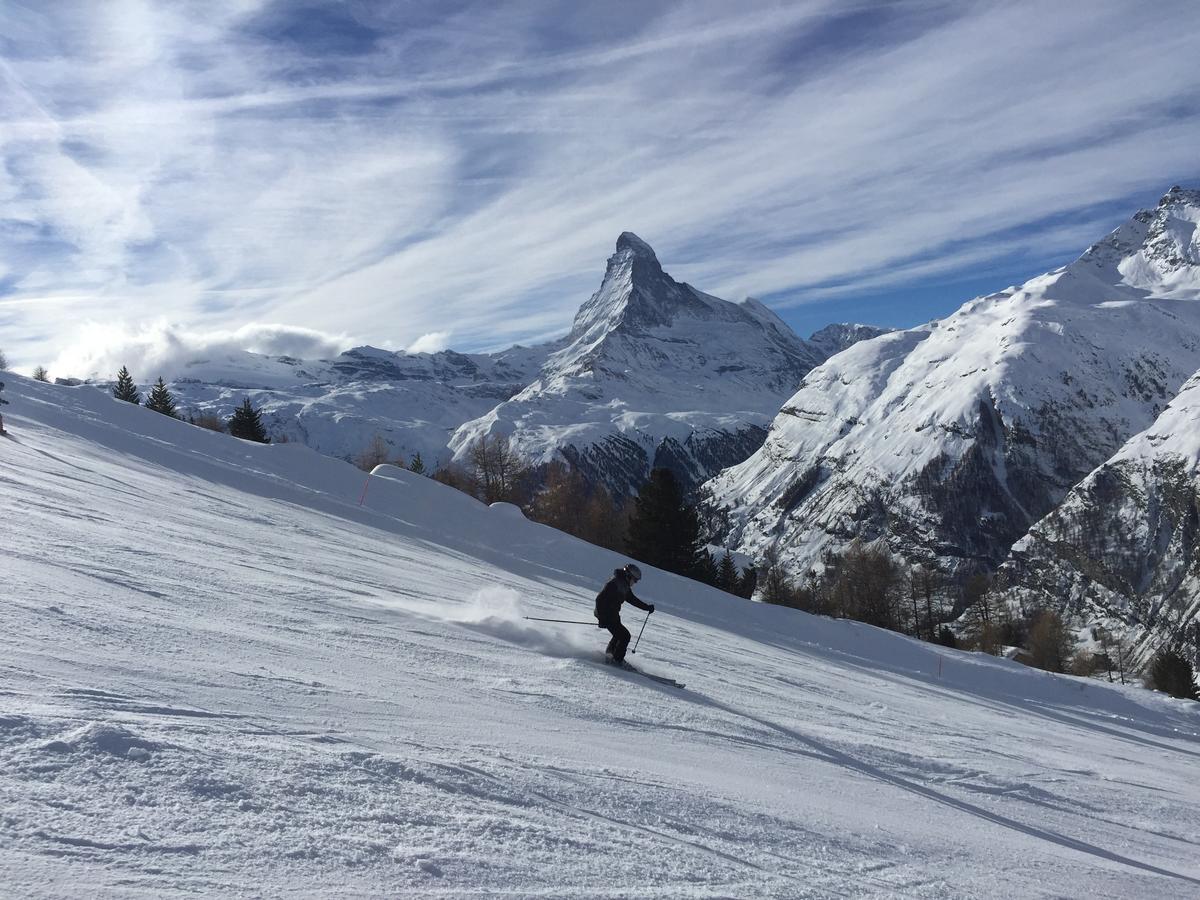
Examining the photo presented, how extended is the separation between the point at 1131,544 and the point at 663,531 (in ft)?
448

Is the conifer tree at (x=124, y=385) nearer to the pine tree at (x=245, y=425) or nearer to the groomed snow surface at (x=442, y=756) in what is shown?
the pine tree at (x=245, y=425)

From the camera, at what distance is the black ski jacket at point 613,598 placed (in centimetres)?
1247

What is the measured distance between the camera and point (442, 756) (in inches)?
247

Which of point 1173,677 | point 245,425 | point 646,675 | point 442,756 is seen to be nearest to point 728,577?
point 1173,677

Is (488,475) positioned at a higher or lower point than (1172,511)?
lower

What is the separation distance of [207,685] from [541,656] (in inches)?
213

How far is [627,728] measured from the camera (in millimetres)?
8703

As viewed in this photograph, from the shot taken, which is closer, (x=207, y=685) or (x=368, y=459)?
(x=207, y=685)

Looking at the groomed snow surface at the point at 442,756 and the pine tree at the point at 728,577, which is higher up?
the groomed snow surface at the point at 442,756

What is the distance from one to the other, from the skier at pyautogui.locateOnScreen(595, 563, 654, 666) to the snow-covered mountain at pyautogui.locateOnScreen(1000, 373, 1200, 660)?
14300 centimetres

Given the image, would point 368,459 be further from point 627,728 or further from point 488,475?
point 627,728

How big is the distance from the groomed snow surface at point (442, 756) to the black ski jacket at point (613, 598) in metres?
0.67

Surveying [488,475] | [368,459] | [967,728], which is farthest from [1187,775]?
[368,459]

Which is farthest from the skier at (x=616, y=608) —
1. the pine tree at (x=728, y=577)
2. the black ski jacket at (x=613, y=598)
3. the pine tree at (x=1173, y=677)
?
the pine tree at (x=1173, y=677)
